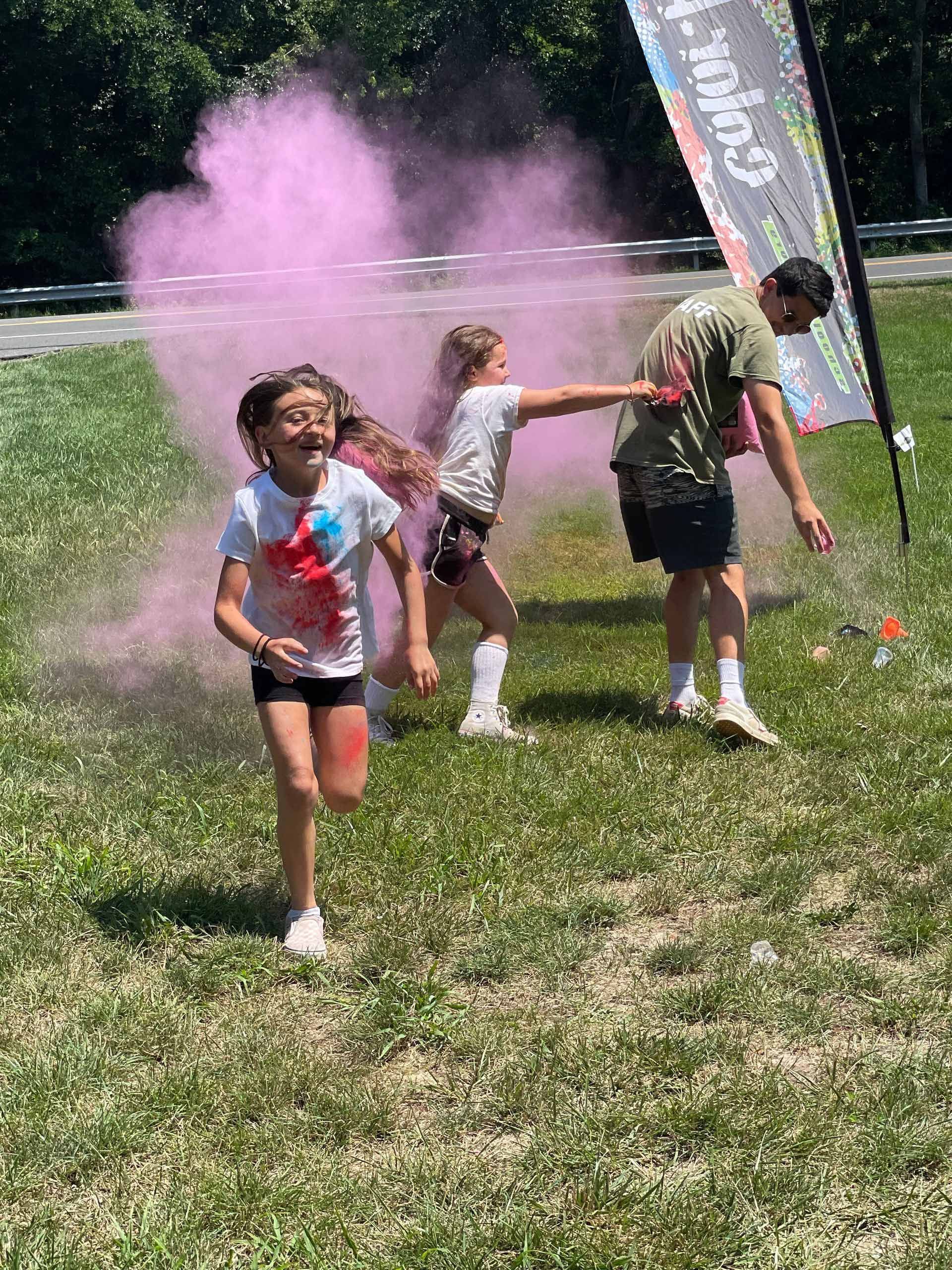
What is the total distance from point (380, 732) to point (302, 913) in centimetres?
169

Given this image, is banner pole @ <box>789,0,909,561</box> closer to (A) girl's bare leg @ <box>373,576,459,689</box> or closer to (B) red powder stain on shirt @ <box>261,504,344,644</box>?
(A) girl's bare leg @ <box>373,576,459,689</box>

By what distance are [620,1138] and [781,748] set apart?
256cm

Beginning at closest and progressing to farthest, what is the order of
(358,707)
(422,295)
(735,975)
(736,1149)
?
(736,1149) → (735,975) → (358,707) → (422,295)

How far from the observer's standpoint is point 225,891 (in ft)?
14.3

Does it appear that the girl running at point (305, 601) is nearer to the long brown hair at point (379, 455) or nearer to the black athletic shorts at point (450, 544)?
the long brown hair at point (379, 455)

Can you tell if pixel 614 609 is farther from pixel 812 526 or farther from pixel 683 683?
pixel 812 526

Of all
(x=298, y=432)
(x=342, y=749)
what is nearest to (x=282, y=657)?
(x=342, y=749)

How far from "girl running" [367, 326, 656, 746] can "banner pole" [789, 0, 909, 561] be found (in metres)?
2.27

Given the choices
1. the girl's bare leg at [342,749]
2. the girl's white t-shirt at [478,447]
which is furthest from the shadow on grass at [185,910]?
the girl's white t-shirt at [478,447]

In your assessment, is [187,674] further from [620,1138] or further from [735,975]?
[620,1138]

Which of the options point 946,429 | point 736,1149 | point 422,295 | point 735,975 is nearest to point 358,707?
point 735,975

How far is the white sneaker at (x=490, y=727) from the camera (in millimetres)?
5617

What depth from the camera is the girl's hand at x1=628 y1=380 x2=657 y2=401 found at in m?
5.18

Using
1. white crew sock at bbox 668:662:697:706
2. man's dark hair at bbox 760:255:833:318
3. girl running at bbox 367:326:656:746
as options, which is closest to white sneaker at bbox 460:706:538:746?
girl running at bbox 367:326:656:746
